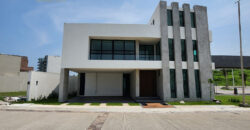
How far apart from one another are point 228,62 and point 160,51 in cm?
4007

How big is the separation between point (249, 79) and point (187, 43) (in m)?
36.5

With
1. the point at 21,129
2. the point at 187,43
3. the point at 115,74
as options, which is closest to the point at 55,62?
the point at 115,74

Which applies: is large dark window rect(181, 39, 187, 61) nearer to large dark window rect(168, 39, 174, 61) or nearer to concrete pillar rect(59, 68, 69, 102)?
large dark window rect(168, 39, 174, 61)

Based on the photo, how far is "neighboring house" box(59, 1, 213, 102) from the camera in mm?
11555

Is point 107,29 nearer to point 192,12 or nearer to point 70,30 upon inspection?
point 70,30

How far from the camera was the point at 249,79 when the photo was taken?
1346 inches

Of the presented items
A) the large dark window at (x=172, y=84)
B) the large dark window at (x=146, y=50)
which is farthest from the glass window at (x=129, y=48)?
the large dark window at (x=172, y=84)

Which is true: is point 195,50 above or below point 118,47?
below

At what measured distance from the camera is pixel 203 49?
41.9 feet

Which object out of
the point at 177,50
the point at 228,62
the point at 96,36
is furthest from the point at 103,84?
the point at 228,62

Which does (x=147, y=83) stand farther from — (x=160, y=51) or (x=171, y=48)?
(x=171, y=48)

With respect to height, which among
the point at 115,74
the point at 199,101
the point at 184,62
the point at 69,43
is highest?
the point at 69,43

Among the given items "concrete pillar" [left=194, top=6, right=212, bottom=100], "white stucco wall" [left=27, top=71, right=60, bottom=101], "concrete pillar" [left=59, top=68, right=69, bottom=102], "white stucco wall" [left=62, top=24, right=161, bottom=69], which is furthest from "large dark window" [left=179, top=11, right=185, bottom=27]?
"white stucco wall" [left=27, top=71, right=60, bottom=101]

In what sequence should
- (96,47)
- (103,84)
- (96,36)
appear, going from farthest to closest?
(103,84)
(96,47)
(96,36)
